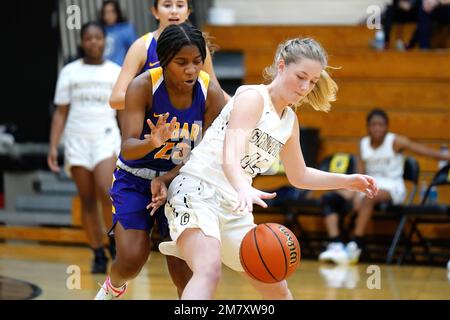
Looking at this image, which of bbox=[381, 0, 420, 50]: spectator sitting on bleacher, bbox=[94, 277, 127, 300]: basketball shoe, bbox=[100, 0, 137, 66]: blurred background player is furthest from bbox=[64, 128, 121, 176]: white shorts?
bbox=[381, 0, 420, 50]: spectator sitting on bleacher

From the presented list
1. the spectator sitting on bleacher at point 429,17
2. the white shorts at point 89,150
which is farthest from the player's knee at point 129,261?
the spectator sitting on bleacher at point 429,17

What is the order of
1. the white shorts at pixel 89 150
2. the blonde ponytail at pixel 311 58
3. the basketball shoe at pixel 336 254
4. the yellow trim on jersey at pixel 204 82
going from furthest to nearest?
the basketball shoe at pixel 336 254 < the white shorts at pixel 89 150 < the yellow trim on jersey at pixel 204 82 < the blonde ponytail at pixel 311 58

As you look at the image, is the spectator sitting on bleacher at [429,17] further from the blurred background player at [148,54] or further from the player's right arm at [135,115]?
the player's right arm at [135,115]

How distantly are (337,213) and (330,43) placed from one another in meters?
3.08

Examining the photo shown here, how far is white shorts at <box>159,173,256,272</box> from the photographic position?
174 inches

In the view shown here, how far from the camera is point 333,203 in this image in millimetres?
9852

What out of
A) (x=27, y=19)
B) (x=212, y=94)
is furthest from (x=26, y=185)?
(x=212, y=94)

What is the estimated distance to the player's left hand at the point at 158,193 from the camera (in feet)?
15.2

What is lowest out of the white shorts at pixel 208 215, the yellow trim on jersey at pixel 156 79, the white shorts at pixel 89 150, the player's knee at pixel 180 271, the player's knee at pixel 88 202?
the player's knee at pixel 88 202

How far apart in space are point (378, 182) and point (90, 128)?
10.1ft

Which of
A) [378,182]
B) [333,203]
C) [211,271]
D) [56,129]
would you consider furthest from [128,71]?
[378,182]

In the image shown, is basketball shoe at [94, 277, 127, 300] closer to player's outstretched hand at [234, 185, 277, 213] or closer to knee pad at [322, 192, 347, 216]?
player's outstretched hand at [234, 185, 277, 213]

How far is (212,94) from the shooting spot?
4.80 meters

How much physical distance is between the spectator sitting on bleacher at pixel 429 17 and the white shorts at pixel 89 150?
4.58m
